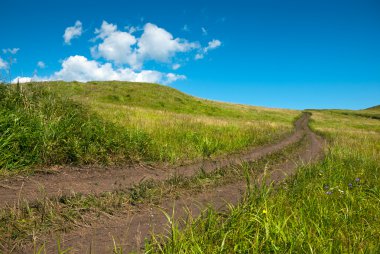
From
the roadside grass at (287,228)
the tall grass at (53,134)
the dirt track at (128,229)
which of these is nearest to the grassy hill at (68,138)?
the tall grass at (53,134)

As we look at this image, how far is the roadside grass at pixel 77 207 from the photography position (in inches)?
162

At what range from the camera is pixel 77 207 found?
5.05m

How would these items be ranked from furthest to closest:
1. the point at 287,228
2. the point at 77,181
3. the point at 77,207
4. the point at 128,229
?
the point at 77,181 → the point at 77,207 → the point at 128,229 → the point at 287,228

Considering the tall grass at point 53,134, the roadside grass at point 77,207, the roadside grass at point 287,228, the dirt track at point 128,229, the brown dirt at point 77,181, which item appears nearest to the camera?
the roadside grass at point 287,228

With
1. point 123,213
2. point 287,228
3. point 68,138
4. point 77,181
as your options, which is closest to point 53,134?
point 68,138

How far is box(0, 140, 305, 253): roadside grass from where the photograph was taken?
162 inches

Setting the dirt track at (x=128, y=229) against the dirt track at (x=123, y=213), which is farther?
the dirt track at (x=123, y=213)

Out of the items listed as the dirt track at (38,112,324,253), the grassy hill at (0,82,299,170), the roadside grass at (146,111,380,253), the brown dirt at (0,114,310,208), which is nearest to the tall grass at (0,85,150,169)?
the grassy hill at (0,82,299,170)

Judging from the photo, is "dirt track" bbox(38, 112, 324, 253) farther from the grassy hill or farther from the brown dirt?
the grassy hill

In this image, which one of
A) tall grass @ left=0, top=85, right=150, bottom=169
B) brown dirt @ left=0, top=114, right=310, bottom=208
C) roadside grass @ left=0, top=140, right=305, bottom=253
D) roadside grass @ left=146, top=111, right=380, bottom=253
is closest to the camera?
roadside grass @ left=146, top=111, right=380, bottom=253

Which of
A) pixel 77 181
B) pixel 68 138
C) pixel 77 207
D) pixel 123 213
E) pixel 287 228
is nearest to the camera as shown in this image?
pixel 287 228

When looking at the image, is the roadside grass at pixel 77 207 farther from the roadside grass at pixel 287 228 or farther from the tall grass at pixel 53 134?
the tall grass at pixel 53 134

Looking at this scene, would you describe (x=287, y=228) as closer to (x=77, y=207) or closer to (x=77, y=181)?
(x=77, y=207)

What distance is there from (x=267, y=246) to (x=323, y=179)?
4.08 meters
